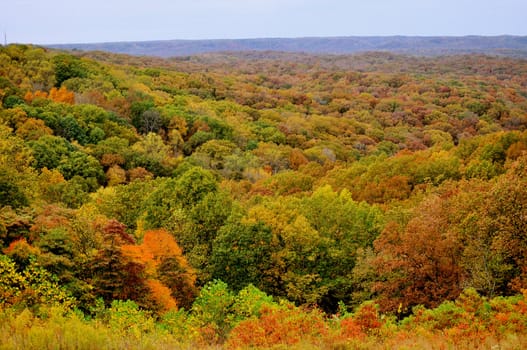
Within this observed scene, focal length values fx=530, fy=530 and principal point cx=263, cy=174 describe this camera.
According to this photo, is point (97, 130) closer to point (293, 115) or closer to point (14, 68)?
point (14, 68)

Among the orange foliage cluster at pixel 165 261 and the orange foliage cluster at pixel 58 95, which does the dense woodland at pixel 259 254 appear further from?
the orange foliage cluster at pixel 58 95

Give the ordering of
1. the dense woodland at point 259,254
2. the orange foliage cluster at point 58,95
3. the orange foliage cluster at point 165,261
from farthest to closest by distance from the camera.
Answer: the orange foliage cluster at point 58,95, the orange foliage cluster at point 165,261, the dense woodland at point 259,254

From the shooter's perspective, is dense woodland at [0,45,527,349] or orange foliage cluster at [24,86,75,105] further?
orange foliage cluster at [24,86,75,105]

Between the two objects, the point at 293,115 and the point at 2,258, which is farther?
the point at 293,115

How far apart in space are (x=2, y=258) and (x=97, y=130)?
5842 centimetres

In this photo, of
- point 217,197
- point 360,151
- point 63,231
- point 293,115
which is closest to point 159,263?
point 63,231

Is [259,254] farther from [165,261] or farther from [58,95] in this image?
[58,95]

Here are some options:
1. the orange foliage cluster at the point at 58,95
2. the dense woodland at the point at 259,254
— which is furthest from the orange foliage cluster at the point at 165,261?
the orange foliage cluster at the point at 58,95

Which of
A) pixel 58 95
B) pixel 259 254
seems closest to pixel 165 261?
pixel 259 254

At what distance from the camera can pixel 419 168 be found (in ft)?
162

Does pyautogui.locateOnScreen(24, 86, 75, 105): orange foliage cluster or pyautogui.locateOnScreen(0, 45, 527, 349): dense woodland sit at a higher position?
pyautogui.locateOnScreen(24, 86, 75, 105): orange foliage cluster

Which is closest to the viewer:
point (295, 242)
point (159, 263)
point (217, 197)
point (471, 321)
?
point (471, 321)

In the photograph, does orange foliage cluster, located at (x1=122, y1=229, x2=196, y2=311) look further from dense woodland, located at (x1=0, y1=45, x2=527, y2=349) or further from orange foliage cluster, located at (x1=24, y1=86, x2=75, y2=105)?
orange foliage cluster, located at (x1=24, y1=86, x2=75, y2=105)

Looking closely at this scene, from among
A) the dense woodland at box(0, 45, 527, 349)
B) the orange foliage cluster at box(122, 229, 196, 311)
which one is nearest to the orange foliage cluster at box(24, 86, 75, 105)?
the dense woodland at box(0, 45, 527, 349)
